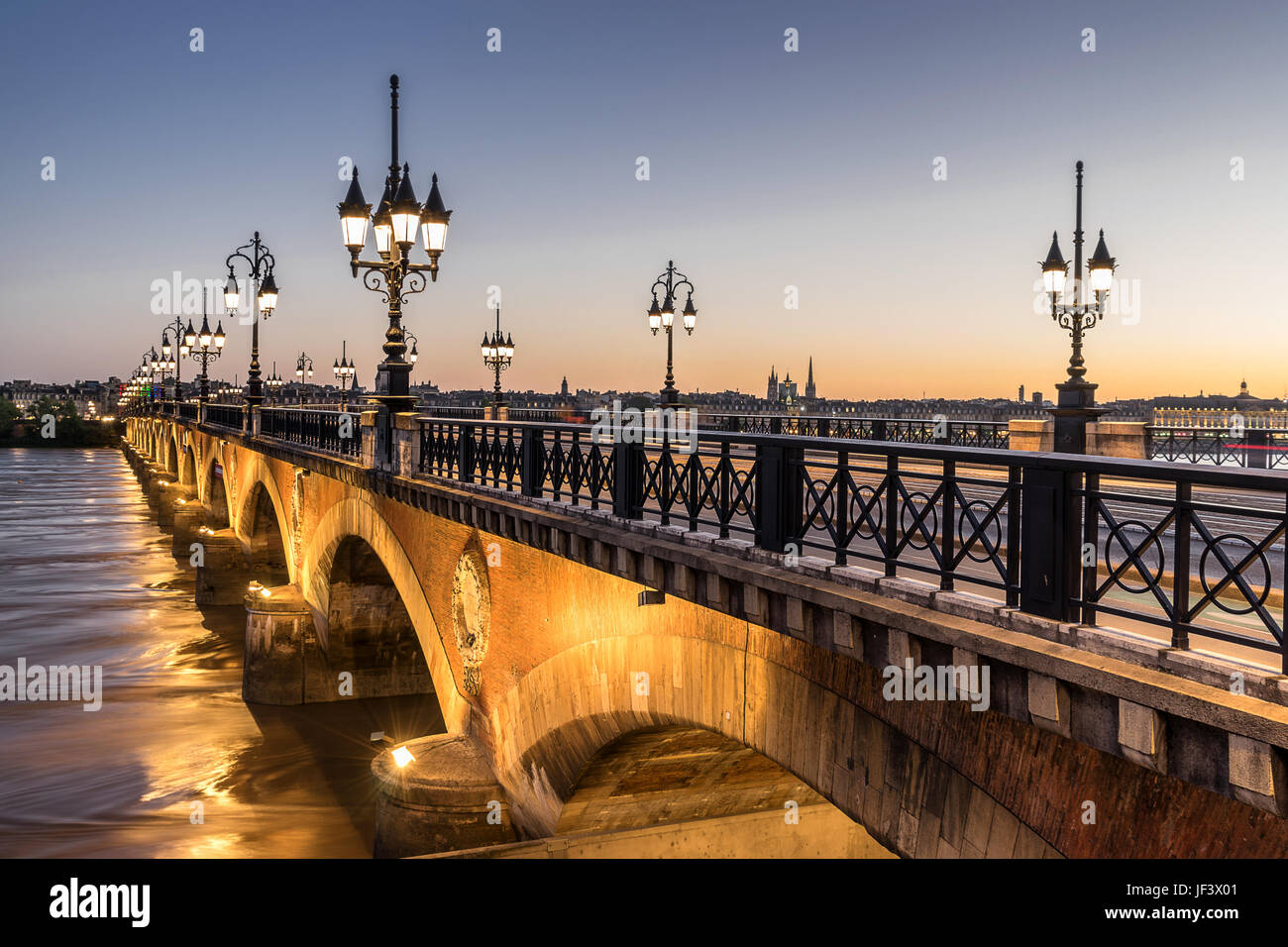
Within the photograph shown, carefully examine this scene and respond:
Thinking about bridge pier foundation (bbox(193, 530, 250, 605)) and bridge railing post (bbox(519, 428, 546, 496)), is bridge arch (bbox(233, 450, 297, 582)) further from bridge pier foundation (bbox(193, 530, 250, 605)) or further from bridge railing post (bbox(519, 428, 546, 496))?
bridge railing post (bbox(519, 428, 546, 496))

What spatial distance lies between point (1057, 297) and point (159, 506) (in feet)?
167

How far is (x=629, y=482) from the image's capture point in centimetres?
831

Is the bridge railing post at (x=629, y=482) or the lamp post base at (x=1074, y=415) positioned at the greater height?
the lamp post base at (x=1074, y=415)

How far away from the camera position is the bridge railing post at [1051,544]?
15.6 ft

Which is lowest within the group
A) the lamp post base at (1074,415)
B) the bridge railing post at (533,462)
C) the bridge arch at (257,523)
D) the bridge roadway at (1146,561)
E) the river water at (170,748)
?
the river water at (170,748)

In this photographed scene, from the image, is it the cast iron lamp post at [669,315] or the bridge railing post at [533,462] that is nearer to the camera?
the bridge railing post at [533,462]

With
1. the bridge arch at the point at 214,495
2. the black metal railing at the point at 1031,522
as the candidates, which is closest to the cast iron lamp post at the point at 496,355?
the bridge arch at the point at 214,495

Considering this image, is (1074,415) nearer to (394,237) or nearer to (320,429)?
(394,237)

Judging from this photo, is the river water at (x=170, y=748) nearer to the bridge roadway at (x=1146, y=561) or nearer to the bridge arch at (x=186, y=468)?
the bridge roadway at (x=1146, y=561)

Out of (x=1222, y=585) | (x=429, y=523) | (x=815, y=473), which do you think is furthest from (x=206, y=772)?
(x=1222, y=585)

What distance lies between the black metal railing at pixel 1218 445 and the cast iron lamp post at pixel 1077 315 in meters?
1.35

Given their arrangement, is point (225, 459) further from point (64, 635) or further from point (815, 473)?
point (815, 473)

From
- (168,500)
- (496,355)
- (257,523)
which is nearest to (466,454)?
(496,355)
